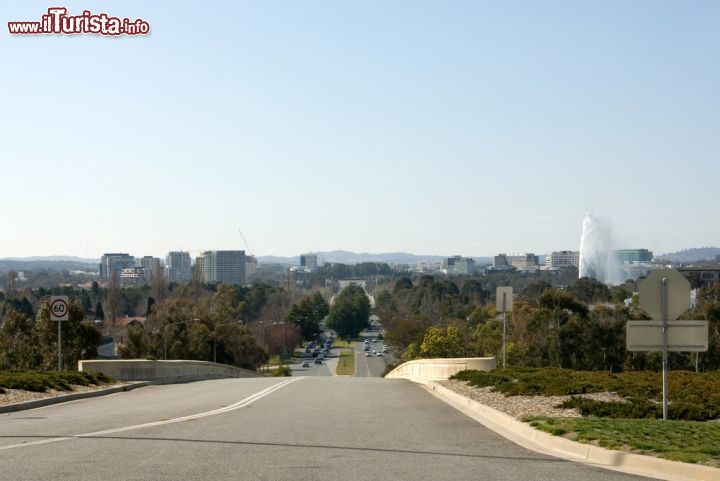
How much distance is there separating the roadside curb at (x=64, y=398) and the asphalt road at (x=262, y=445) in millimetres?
416

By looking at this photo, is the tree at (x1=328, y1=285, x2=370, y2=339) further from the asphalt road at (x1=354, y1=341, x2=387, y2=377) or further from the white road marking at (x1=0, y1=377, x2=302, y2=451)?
the white road marking at (x1=0, y1=377, x2=302, y2=451)

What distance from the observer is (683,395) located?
19188 millimetres

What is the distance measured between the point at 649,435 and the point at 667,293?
263cm

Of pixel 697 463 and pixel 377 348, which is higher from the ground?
pixel 697 463

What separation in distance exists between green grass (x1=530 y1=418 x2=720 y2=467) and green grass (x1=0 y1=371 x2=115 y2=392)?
46.3 feet

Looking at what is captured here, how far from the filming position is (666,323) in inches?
576

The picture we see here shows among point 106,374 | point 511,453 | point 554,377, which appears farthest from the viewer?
point 106,374

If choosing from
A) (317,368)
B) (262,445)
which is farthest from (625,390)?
(317,368)

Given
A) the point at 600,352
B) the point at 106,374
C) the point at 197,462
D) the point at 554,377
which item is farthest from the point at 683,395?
the point at 600,352

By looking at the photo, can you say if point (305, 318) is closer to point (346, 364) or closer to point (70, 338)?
point (346, 364)

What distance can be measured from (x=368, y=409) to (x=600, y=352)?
155 feet

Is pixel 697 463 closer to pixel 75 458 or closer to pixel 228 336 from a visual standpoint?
pixel 75 458

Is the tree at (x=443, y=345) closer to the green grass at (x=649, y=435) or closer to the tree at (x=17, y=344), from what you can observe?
the tree at (x=17, y=344)

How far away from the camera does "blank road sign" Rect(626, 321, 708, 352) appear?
47.8ft
